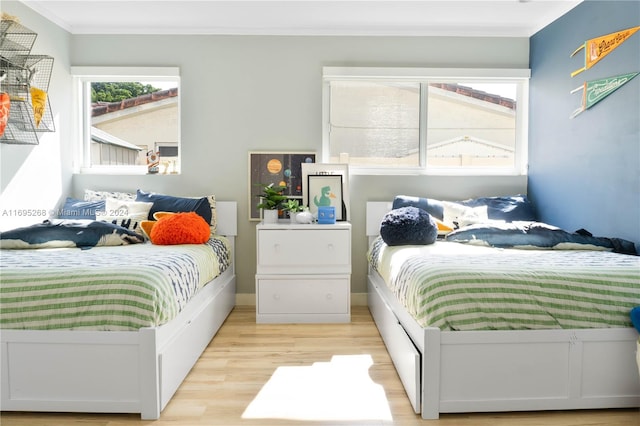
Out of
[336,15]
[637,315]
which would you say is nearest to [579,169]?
[637,315]

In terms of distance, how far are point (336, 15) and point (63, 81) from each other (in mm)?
2189

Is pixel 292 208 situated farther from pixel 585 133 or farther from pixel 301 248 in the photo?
pixel 585 133

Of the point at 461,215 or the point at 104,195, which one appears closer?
the point at 461,215

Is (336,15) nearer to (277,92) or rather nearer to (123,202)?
(277,92)

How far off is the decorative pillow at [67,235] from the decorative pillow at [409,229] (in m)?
1.63

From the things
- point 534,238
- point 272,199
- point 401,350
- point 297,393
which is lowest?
point 297,393

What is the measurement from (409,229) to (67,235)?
208 cm

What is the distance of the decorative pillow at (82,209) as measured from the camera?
3.30 meters

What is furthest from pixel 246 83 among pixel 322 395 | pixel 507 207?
pixel 322 395

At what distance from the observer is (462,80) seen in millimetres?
3670

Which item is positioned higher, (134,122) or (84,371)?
(134,122)

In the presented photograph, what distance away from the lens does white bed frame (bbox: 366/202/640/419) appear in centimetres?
181

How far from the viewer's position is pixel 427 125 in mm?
3758

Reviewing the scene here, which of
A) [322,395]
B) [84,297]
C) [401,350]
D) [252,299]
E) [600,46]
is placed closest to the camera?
[84,297]
